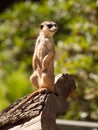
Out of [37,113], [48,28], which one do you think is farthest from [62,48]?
[37,113]

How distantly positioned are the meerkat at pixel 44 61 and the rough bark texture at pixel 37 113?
0.14 feet

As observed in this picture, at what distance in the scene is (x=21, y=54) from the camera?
590cm

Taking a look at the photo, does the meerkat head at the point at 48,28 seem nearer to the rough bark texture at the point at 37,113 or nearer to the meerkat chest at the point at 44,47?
the meerkat chest at the point at 44,47

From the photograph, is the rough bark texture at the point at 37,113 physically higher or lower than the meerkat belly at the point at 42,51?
lower

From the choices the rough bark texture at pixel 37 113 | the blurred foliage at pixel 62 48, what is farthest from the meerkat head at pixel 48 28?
the blurred foliage at pixel 62 48

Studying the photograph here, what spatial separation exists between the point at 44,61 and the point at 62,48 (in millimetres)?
2462

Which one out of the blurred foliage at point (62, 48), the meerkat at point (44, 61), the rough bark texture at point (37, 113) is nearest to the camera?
the rough bark texture at point (37, 113)

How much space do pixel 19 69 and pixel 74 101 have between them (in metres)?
1.37

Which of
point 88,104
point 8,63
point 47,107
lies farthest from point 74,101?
point 47,107

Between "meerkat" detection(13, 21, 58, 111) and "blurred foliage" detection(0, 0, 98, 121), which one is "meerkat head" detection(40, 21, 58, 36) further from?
"blurred foliage" detection(0, 0, 98, 121)

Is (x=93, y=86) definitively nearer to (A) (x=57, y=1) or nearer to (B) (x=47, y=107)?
(A) (x=57, y=1)

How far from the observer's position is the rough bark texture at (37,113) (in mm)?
2404

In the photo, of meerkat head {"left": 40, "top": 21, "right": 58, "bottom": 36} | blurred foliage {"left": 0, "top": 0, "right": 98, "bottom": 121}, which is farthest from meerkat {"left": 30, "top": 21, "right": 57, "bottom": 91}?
blurred foliage {"left": 0, "top": 0, "right": 98, "bottom": 121}

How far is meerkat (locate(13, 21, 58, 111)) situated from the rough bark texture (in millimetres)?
42
